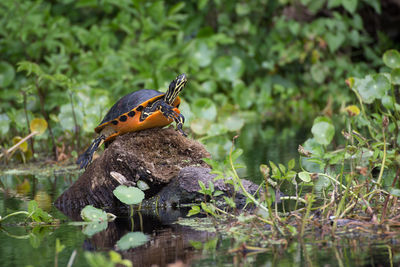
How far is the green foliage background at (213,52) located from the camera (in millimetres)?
7762

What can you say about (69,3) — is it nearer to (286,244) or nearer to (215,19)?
(215,19)

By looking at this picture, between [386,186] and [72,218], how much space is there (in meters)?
1.56

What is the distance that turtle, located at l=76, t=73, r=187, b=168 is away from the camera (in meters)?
3.12

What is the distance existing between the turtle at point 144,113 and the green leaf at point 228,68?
5.09 m

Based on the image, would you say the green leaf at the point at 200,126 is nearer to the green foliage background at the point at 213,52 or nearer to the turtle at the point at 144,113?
the turtle at the point at 144,113

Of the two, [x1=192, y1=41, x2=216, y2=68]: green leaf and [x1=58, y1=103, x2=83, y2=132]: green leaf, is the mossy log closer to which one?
[x1=58, y1=103, x2=83, y2=132]: green leaf

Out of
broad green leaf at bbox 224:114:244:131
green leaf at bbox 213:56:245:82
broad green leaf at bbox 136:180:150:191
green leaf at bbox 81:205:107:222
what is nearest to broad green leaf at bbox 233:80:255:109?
green leaf at bbox 213:56:245:82

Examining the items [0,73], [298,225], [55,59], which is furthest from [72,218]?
[0,73]

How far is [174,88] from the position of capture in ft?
10.6

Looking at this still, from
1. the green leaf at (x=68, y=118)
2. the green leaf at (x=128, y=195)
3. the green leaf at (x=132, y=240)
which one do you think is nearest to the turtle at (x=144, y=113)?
the green leaf at (x=128, y=195)

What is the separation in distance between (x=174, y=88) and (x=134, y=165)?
564mm

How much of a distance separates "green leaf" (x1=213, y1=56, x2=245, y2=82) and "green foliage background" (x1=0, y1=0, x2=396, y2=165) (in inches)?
0.6

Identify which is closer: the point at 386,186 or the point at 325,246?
the point at 325,246

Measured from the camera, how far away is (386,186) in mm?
2844
